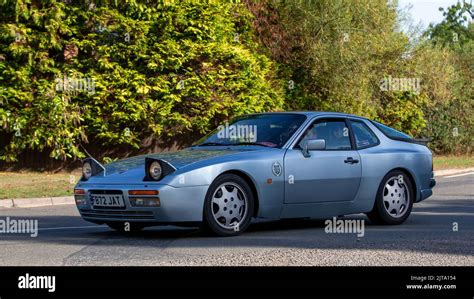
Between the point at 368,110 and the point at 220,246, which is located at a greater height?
the point at 368,110

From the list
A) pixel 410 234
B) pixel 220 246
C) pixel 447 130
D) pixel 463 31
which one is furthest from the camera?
pixel 463 31

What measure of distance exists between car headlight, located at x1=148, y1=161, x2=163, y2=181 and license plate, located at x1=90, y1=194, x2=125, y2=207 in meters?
0.42

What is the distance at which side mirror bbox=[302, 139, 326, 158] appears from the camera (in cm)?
1074

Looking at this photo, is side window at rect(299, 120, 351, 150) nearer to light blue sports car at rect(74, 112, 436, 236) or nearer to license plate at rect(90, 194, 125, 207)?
light blue sports car at rect(74, 112, 436, 236)

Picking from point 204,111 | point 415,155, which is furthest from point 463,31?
point 415,155

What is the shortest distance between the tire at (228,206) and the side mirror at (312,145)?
94cm

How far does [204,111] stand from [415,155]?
45.7 feet

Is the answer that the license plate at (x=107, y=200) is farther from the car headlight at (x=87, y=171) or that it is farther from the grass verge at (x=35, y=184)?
the grass verge at (x=35, y=184)

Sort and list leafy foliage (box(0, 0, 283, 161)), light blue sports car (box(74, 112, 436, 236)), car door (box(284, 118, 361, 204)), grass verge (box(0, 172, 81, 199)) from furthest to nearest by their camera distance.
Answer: leafy foliage (box(0, 0, 283, 161)) < grass verge (box(0, 172, 81, 199)) < car door (box(284, 118, 361, 204)) < light blue sports car (box(74, 112, 436, 236))

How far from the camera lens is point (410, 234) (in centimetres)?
1070

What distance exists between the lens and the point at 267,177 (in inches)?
410

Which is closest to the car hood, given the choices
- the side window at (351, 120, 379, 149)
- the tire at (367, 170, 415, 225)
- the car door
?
the car door

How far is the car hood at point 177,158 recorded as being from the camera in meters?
10.1

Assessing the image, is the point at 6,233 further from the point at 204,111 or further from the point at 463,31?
the point at 463,31
